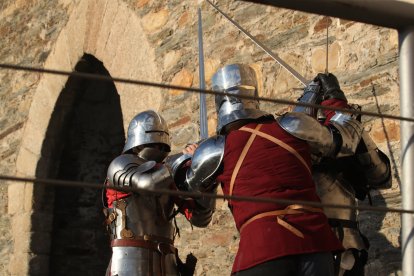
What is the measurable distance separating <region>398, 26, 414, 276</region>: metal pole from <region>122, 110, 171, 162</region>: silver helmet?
89.4 inches

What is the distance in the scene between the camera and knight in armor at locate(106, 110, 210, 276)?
13.1 feet

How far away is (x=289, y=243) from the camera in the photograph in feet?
9.68

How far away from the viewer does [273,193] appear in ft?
9.91

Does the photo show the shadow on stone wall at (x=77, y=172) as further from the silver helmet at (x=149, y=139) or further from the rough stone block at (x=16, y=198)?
the silver helmet at (x=149, y=139)

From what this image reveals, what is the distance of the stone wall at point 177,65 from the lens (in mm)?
4121

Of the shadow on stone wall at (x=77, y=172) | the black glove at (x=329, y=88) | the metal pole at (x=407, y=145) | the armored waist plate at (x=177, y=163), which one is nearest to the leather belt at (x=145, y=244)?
the armored waist plate at (x=177, y=163)

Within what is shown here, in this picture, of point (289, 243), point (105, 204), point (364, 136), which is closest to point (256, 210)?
point (289, 243)

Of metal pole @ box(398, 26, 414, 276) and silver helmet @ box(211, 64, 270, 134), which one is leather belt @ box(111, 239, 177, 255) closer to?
silver helmet @ box(211, 64, 270, 134)

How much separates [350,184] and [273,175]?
643mm

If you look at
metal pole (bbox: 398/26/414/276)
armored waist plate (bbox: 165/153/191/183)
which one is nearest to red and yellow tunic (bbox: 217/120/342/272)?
armored waist plate (bbox: 165/153/191/183)

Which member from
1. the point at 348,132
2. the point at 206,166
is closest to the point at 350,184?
the point at 348,132

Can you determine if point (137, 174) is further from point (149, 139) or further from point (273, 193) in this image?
point (273, 193)

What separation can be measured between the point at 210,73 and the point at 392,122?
4.88 feet

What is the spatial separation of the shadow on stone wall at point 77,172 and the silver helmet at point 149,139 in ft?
8.12
